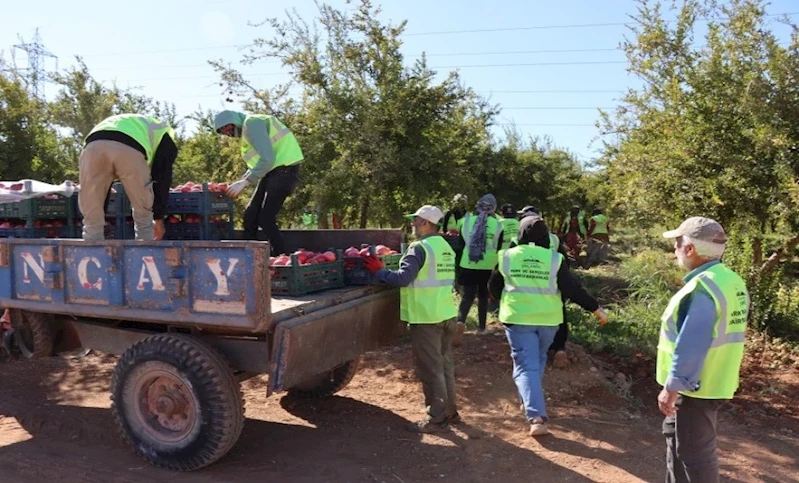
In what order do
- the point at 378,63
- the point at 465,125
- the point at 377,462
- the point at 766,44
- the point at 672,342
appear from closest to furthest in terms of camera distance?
the point at 672,342 → the point at 377,462 → the point at 766,44 → the point at 378,63 → the point at 465,125

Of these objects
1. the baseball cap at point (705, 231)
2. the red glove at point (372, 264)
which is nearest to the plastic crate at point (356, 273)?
the red glove at point (372, 264)

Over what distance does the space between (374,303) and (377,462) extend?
119 cm

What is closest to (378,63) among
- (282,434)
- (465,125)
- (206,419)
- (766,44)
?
(465,125)

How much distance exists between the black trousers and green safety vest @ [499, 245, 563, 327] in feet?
6.79

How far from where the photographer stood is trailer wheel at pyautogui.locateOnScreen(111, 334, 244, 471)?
13.8 feet

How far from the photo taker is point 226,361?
4.37 meters

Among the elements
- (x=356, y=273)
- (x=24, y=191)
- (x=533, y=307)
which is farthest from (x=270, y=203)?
(x=533, y=307)

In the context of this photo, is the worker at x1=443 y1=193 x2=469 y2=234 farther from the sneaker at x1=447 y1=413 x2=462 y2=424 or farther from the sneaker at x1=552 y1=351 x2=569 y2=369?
the sneaker at x1=447 y1=413 x2=462 y2=424

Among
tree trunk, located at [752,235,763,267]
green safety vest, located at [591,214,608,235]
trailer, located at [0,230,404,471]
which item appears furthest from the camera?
green safety vest, located at [591,214,608,235]

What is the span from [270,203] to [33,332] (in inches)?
85.1

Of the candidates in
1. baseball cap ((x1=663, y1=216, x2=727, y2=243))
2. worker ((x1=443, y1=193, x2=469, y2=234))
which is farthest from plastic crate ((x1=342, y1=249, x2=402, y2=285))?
worker ((x1=443, y1=193, x2=469, y2=234))

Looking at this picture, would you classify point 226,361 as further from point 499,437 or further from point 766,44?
point 766,44

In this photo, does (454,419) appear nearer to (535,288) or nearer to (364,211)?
(535,288)

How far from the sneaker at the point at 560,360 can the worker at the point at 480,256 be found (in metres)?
1.52
